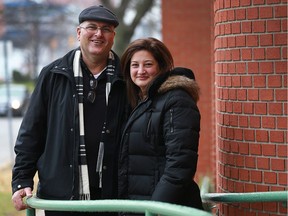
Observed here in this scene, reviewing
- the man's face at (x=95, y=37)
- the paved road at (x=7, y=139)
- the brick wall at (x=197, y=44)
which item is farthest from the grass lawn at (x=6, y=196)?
the man's face at (x=95, y=37)

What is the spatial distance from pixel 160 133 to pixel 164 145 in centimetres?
7

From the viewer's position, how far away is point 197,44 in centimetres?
1058

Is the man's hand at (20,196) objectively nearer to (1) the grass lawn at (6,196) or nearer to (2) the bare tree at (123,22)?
(1) the grass lawn at (6,196)

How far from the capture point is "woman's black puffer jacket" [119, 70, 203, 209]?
359 centimetres

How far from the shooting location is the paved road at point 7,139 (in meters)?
17.7

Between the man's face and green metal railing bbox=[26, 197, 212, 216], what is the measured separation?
3.18 ft

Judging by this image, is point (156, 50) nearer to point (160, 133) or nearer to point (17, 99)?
point (160, 133)

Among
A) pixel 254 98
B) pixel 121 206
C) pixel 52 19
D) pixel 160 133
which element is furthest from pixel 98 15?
pixel 52 19

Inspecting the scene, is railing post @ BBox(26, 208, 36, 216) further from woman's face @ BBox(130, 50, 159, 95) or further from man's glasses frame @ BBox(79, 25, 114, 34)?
man's glasses frame @ BBox(79, 25, 114, 34)

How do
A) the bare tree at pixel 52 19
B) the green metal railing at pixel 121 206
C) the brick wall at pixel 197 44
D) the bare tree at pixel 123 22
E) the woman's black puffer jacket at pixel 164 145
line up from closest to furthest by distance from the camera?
the green metal railing at pixel 121 206 → the woman's black puffer jacket at pixel 164 145 → the brick wall at pixel 197 44 → the bare tree at pixel 123 22 → the bare tree at pixel 52 19

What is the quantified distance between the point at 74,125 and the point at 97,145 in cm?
19

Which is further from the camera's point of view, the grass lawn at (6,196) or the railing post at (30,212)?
the grass lawn at (6,196)

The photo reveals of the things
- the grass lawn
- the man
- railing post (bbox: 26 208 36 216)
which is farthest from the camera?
the grass lawn

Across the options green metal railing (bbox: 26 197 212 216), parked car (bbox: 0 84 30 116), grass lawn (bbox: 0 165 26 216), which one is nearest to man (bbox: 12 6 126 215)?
green metal railing (bbox: 26 197 212 216)
